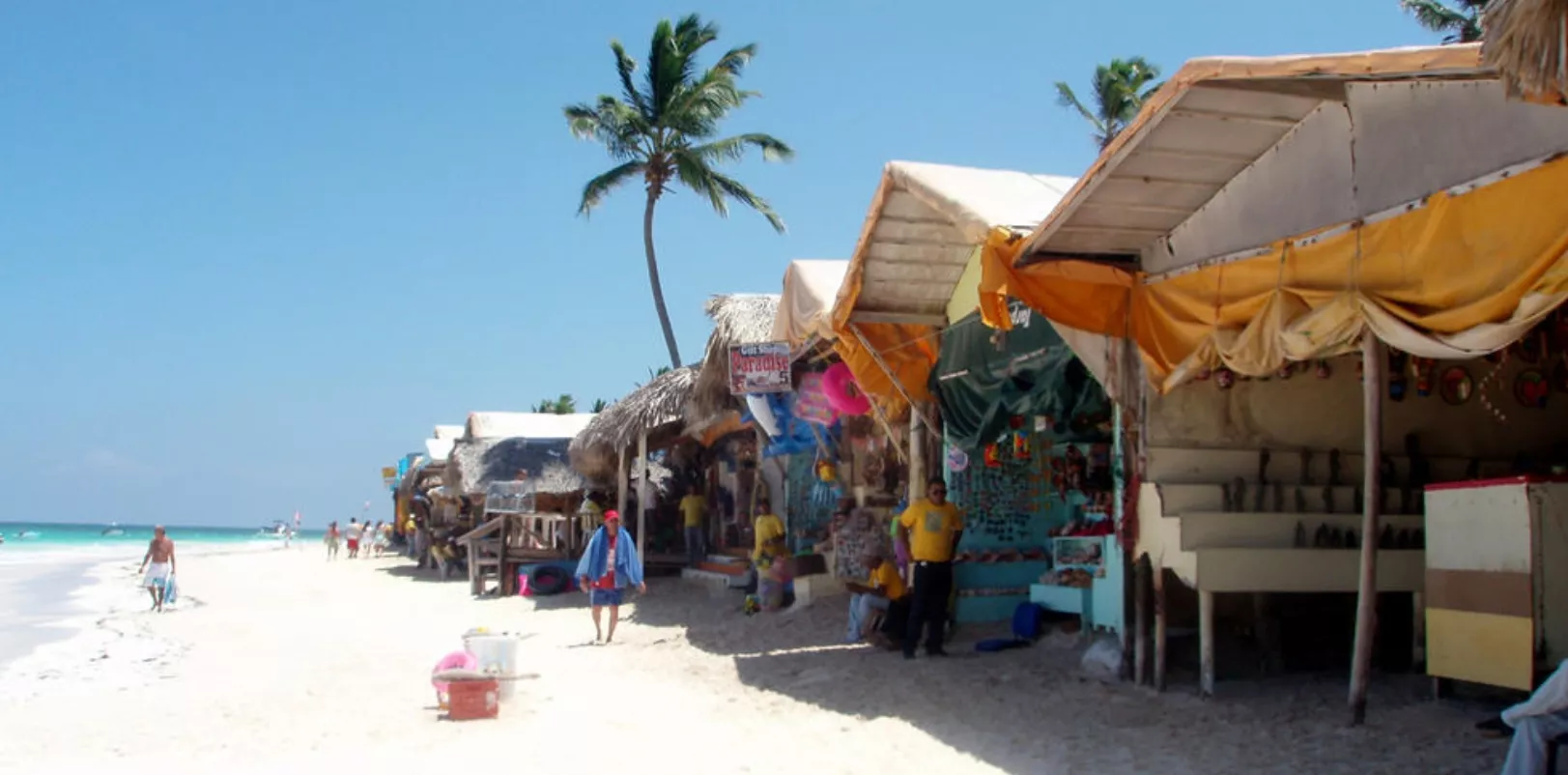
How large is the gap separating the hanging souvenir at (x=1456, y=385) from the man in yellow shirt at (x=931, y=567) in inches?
134

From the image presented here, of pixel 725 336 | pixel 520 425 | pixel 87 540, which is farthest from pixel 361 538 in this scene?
pixel 87 540

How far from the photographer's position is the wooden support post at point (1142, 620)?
23.8ft

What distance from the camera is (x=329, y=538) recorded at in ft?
131

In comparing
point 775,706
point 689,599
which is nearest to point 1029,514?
point 775,706

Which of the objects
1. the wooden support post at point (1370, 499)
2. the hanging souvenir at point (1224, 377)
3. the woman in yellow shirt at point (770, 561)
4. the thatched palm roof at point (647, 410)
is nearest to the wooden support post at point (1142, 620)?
the hanging souvenir at point (1224, 377)

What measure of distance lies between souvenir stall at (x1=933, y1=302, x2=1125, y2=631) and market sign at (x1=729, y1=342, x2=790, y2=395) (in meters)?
1.94

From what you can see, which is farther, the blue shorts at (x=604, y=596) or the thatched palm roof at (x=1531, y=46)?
the blue shorts at (x=604, y=596)

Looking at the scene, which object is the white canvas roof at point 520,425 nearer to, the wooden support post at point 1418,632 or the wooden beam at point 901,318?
the wooden beam at point 901,318

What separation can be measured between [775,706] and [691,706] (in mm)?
624

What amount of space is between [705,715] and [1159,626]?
2903 mm

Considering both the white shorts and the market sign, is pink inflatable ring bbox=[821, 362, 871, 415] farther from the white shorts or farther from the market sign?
the white shorts

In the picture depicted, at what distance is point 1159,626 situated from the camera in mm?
7117

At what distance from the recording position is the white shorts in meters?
18.3

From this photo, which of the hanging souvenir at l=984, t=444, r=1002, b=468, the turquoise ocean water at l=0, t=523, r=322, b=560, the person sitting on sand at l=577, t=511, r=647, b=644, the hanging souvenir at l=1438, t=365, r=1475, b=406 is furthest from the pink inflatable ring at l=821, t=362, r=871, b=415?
the turquoise ocean water at l=0, t=523, r=322, b=560
